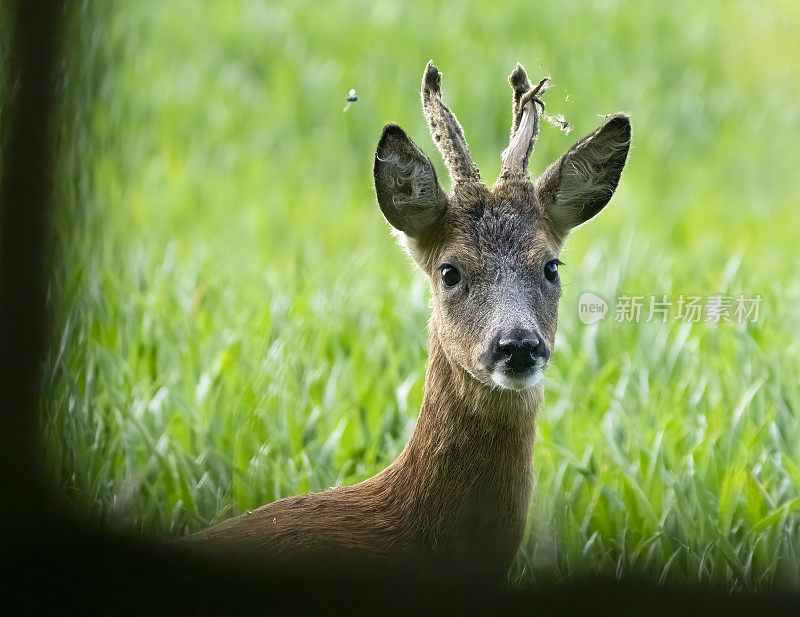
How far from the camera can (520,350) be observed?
2.14 m

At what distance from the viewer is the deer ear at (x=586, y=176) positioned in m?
2.22

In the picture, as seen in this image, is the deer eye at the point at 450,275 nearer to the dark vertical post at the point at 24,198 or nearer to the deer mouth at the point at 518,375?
the deer mouth at the point at 518,375

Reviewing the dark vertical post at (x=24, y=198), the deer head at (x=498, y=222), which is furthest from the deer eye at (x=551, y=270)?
the dark vertical post at (x=24, y=198)

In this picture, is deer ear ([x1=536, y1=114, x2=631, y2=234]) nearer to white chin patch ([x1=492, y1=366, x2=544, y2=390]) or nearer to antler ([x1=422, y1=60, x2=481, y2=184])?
antler ([x1=422, y1=60, x2=481, y2=184])

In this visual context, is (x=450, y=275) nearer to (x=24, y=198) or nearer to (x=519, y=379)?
(x=519, y=379)

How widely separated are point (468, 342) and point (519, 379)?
0.49 ft

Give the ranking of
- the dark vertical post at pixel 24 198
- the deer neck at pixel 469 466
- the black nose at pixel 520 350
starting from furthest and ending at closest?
the deer neck at pixel 469 466
the black nose at pixel 520 350
the dark vertical post at pixel 24 198

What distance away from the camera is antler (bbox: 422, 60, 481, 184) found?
2162 mm

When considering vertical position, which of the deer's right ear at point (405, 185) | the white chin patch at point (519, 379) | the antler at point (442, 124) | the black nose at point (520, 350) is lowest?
the white chin patch at point (519, 379)

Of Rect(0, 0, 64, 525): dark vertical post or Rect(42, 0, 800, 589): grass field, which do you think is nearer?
Rect(0, 0, 64, 525): dark vertical post

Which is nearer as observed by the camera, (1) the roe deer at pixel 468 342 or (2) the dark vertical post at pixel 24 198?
(2) the dark vertical post at pixel 24 198

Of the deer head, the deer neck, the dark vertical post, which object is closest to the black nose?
the deer head

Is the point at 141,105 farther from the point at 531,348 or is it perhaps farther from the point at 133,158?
the point at 531,348

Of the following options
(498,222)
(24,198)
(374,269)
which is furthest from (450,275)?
(374,269)
